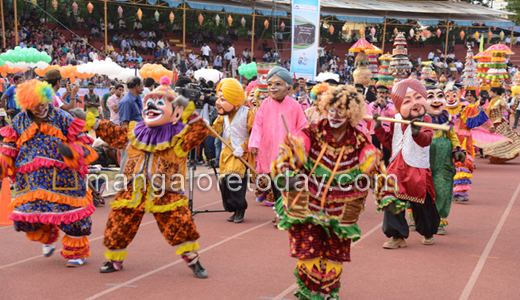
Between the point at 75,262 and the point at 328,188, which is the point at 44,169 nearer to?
the point at 75,262

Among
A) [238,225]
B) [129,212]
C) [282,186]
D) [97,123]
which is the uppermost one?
[97,123]

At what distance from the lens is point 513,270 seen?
569cm

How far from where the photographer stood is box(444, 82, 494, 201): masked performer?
9.56m

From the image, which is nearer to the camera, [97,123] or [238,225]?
[97,123]

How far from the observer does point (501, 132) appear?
14453 mm

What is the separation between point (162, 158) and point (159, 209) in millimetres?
489

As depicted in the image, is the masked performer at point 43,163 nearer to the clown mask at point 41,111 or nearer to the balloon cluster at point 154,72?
the clown mask at point 41,111

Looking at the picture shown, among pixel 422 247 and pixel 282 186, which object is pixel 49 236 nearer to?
pixel 282 186

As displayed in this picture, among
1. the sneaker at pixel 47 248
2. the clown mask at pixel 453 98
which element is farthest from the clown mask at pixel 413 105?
the clown mask at pixel 453 98

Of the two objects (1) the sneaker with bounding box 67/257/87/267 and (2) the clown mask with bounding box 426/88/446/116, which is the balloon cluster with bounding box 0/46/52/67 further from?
(2) the clown mask with bounding box 426/88/446/116

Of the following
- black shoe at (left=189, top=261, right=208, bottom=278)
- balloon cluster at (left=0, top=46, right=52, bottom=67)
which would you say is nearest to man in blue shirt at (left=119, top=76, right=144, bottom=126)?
black shoe at (left=189, top=261, right=208, bottom=278)

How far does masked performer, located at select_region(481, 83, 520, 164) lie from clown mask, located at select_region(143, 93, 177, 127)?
11395mm

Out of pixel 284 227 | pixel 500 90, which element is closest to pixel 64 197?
pixel 284 227

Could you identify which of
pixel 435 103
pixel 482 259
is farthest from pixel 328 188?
pixel 435 103
